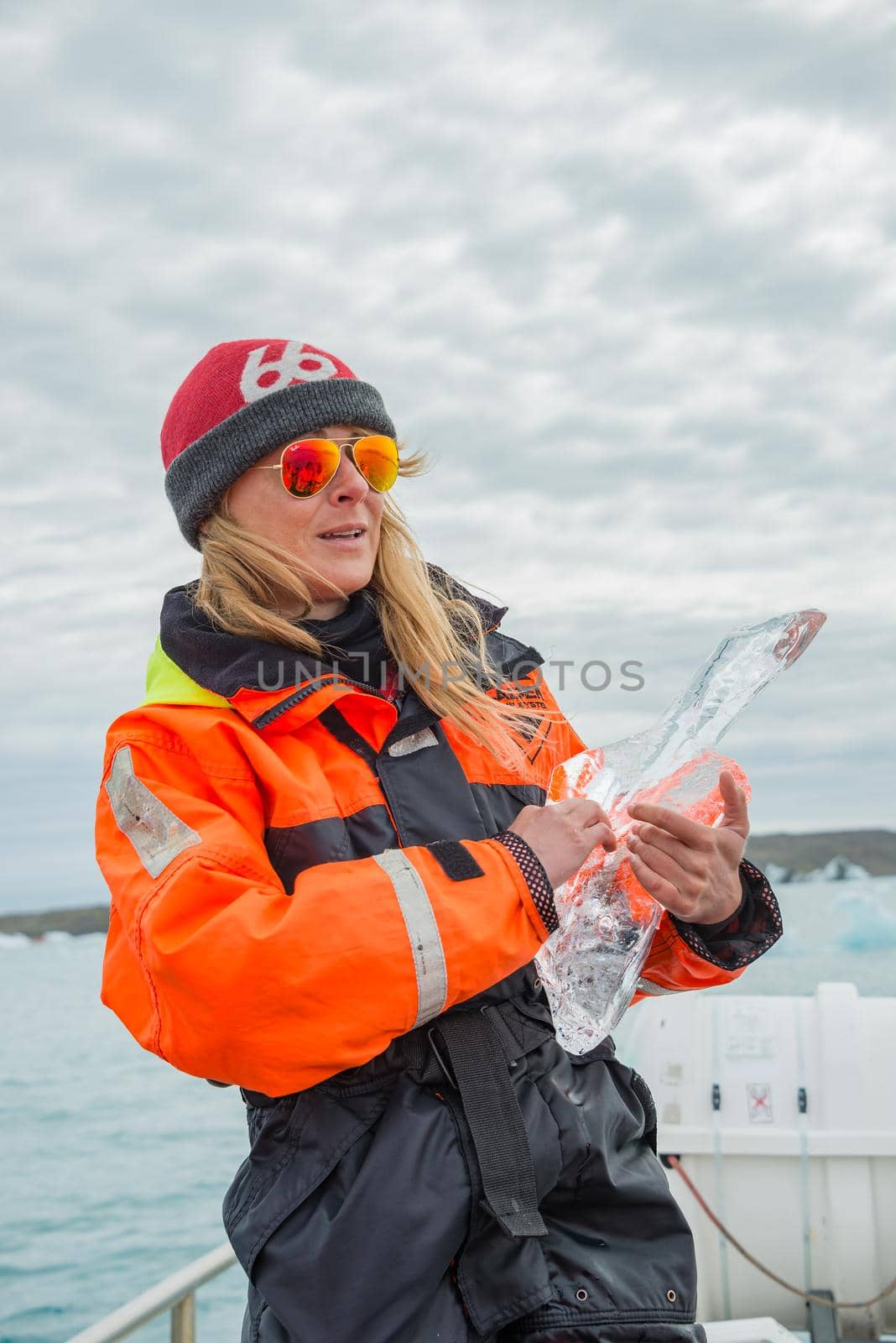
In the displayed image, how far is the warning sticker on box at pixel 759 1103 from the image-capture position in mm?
3152

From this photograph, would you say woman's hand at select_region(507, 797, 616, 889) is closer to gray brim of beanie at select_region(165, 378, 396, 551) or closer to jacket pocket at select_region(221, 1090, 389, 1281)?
jacket pocket at select_region(221, 1090, 389, 1281)

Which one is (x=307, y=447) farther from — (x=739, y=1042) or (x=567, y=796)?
(x=739, y=1042)

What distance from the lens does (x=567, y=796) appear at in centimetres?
157

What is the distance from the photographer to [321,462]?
161 cm

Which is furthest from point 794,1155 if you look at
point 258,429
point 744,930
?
point 258,429

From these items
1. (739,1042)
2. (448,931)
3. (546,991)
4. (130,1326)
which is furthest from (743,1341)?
(448,931)

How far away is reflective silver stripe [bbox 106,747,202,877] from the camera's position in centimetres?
125

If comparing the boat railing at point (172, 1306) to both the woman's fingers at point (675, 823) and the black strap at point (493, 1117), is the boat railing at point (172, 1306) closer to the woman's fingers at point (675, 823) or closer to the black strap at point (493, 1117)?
the black strap at point (493, 1117)

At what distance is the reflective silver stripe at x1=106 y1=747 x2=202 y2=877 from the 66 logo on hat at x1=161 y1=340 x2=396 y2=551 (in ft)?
1.77

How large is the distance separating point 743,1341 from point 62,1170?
24721mm

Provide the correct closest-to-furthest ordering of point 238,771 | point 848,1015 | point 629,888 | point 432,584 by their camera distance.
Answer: point 238,771, point 629,888, point 432,584, point 848,1015

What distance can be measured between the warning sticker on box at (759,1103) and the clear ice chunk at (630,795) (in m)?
1.97

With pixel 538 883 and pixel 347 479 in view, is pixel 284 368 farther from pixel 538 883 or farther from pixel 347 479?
pixel 538 883

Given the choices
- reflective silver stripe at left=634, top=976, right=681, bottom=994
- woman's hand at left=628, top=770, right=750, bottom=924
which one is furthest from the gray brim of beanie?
reflective silver stripe at left=634, top=976, right=681, bottom=994
